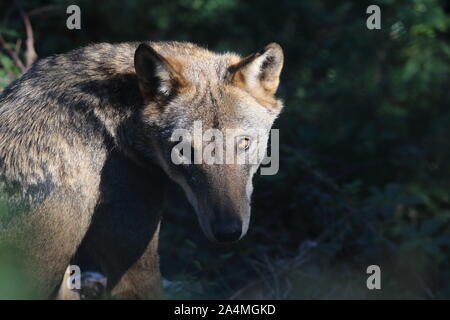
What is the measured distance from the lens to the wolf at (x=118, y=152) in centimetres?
387

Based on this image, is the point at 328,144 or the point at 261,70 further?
the point at 328,144

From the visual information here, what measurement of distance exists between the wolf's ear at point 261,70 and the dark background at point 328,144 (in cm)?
175

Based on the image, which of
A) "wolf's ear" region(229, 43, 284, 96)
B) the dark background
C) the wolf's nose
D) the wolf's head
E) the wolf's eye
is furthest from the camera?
the dark background

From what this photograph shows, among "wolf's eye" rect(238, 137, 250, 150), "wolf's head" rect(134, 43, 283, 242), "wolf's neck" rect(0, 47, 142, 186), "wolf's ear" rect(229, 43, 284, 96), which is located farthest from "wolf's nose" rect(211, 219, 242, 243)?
"wolf's ear" rect(229, 43, 284, 96)

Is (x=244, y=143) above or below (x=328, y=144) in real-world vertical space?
below

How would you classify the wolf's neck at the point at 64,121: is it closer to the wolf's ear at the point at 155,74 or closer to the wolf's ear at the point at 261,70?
the wolf's ear at the point at 155,74

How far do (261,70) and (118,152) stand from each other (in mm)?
1077

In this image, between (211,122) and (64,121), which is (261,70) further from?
(64,121)

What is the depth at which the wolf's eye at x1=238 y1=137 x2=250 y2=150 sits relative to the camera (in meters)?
3.94

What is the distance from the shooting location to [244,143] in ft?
13.1

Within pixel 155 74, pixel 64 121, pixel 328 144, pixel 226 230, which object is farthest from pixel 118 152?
pixel 328 144

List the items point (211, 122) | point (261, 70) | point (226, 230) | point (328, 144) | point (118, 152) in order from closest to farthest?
point (226, 230)
point (211, 122)
point (118, 152)
point (261, 70)
point (328, 144)

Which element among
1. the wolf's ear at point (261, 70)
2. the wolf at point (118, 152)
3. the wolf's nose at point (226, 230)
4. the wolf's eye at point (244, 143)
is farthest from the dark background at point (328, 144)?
the wolf's ear at point (261, 70)

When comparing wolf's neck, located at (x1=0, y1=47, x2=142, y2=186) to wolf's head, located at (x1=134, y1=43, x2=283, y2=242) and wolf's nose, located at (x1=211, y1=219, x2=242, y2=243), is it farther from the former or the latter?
wolf's nose, located at (x1=211, y1=219, x2=242, y2=243)
